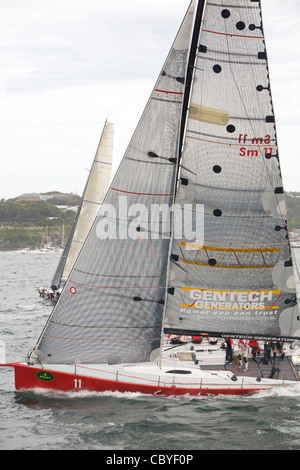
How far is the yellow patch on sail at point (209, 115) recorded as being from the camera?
21.2 m

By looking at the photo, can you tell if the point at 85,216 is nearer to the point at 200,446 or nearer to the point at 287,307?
the point at 287,307

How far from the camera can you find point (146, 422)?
765 inches

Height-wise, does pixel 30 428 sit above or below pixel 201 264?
below

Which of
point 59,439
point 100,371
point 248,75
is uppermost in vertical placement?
point 248,75

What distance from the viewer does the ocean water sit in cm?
1802

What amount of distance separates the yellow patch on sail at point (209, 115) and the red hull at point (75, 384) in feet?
30.4

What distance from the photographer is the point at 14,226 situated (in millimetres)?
191875

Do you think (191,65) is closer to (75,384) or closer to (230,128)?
(230,128)

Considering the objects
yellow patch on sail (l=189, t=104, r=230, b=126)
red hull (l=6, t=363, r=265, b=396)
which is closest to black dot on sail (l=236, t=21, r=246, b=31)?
yellow patch on sail (l=189, t=104, r=230, b=126)

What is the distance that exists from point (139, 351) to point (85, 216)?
25.3 metres

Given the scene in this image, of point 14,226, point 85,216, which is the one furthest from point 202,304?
point 14,226

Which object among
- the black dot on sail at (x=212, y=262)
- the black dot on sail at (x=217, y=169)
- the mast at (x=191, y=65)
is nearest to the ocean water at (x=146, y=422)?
the black dot on sail at (x=212, y=262)

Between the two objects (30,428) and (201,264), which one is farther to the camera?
(201,264)

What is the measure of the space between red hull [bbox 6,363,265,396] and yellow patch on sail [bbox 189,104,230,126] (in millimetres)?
9271
